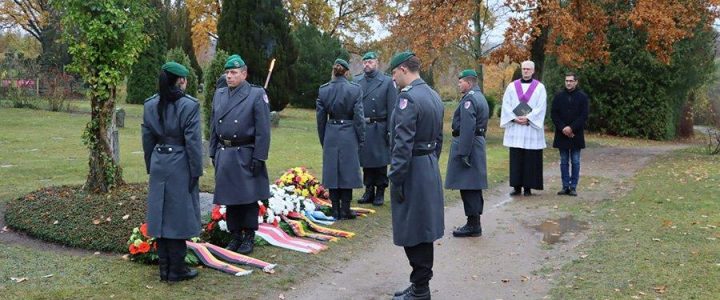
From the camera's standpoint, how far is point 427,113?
5.55 meters

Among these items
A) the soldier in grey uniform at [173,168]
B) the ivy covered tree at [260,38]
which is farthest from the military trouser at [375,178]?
the ivy covered tree at [260,38]

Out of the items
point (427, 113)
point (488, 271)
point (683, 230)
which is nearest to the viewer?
point (427, 113)

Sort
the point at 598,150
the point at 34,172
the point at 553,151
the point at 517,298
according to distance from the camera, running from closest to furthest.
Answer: the point at 517,298
the point at 34,172
the point at 553,151
the point at 598,150

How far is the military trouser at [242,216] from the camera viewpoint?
278 inches

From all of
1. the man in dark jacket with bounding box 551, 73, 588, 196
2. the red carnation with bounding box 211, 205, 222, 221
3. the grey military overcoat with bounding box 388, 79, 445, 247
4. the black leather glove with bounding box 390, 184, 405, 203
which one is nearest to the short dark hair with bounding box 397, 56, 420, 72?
the grey military overcoat with bounding box 388, 79, 445, 247

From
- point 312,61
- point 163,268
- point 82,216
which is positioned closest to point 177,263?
point 163,268

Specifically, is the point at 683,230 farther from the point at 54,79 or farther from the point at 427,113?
the point at 54,79

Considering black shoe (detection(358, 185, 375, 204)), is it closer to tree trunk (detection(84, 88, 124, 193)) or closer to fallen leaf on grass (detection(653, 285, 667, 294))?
tree trunk (detection(84, 88, 124, 193))

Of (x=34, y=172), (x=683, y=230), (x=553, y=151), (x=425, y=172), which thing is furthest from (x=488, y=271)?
(x=553, y=151)

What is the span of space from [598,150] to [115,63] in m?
15.7

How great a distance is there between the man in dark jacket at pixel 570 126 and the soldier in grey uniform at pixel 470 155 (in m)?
3.19

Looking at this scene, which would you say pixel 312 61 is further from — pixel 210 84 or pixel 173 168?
pixel 173 168

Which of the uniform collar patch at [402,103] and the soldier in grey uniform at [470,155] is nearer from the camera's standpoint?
the uniform collar patch at [402,103]

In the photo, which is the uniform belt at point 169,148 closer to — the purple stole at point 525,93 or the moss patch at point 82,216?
the moss patch at point 82,216
